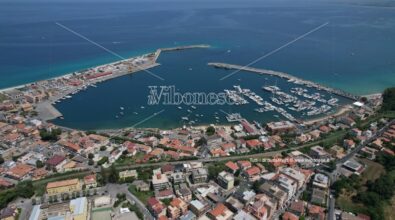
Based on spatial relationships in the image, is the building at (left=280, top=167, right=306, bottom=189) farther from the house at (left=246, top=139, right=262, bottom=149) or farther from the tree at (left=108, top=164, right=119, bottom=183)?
the tree at (left=108, top=164, right=119, bottom=183)

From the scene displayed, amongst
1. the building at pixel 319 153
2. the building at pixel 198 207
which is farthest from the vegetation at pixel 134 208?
the building at pixel 319 153

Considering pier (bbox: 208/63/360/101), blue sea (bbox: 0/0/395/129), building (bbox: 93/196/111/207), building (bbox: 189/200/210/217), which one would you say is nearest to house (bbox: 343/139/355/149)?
blue sea (bbox: 0/0/395/129)

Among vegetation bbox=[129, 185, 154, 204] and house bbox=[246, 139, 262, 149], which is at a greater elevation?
house bbox=[246, 139, 262, 149]

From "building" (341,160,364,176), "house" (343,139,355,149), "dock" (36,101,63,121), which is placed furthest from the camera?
"dock" (36,101,63,121)

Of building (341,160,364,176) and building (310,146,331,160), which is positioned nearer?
building (341,160,364,176)

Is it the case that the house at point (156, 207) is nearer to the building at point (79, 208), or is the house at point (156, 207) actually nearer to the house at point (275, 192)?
the building at point (79, 208)

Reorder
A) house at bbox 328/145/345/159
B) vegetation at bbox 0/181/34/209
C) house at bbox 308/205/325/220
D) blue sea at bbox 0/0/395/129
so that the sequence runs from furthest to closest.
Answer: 1. blue sea at bbox 0/0/395/129
2. house at bbox 328/145/345/159
3. vegetation at bbox 0/181/34/209
4. house at bbox 308/205/325/220

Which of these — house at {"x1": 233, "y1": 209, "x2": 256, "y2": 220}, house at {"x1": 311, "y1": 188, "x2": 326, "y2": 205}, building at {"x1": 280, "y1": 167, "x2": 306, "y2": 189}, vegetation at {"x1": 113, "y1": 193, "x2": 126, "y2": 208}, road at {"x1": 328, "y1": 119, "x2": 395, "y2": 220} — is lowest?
vegetation at {"x1": 113, "y1": 193, "x2": 126, "y2": 208}

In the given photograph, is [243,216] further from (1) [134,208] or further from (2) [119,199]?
(2) [119,199]

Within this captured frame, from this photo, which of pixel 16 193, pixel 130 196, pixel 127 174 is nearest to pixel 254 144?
pixel 127 174
